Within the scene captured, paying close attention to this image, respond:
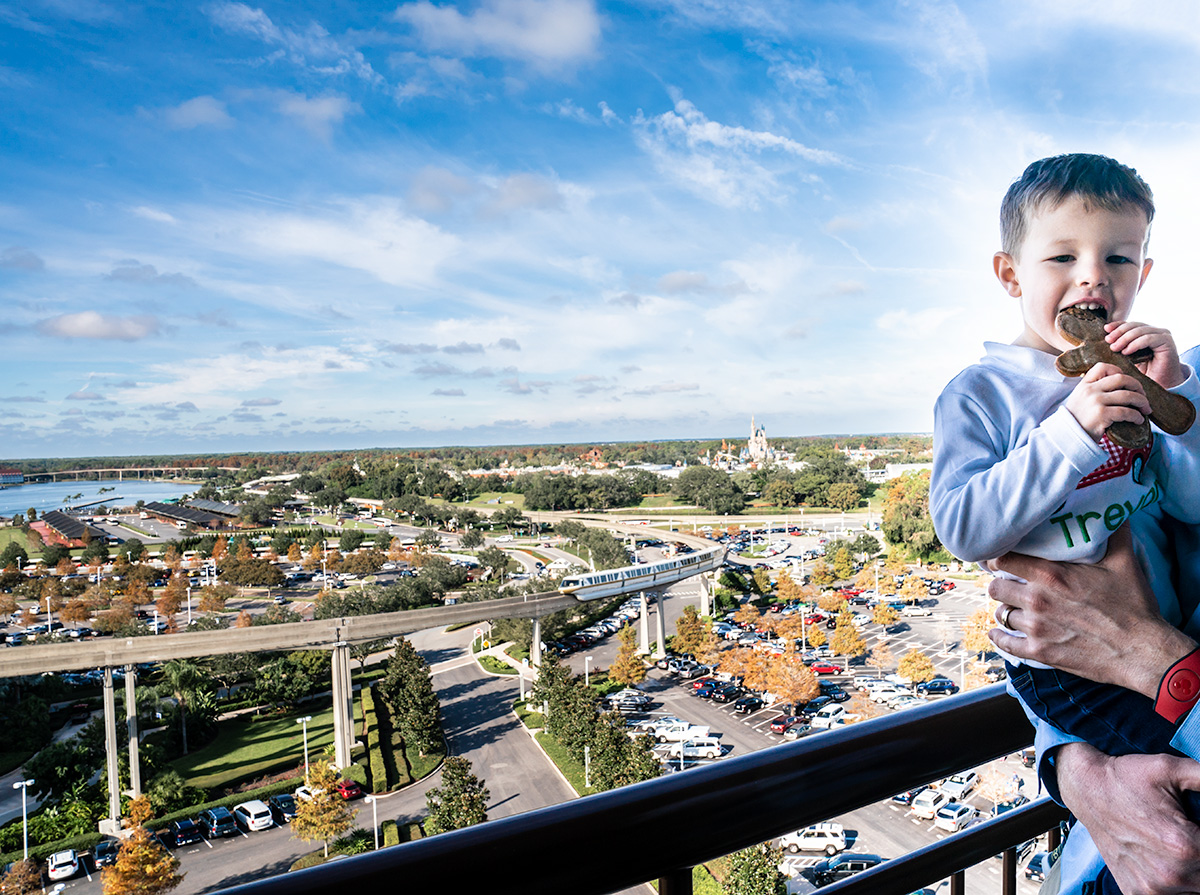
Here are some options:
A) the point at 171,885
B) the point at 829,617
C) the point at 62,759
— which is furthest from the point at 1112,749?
the point at 829,617

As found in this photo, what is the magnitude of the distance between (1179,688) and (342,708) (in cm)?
1172

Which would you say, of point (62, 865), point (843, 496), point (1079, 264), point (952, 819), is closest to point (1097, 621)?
point (1079, 264)

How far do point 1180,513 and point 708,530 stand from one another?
23.3m

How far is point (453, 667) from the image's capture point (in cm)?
1452

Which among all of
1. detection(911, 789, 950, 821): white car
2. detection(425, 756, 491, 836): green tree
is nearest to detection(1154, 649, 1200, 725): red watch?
detection(911, 789, 950, 821): white car

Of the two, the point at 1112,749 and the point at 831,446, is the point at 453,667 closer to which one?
the point at 1112,749

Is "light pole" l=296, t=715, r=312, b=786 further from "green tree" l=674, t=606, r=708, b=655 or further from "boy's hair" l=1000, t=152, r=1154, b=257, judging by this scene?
"boy's hair" l=1000, t=152, r=1154, b=257

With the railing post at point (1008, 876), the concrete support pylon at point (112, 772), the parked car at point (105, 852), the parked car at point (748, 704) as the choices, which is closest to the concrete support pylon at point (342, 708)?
the parked car at point (105, 852)

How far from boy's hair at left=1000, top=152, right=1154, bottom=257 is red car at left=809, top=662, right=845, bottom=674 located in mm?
11763

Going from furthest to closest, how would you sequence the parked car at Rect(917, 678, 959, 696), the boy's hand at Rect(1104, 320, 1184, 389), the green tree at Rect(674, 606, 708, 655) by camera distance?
1. the green tree at Rect(674, 606, 708, 655)
2. the parked car at Rect(917, 678, 959, 696)
3. the boy's hand at Rect(1104, 320, 1184, 389)

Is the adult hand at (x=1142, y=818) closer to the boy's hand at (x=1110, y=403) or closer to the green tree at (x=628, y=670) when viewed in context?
the boy's hand at (x=1110, y=403)

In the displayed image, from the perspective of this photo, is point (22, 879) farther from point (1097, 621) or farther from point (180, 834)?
point (1097, 621)

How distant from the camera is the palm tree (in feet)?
38.1

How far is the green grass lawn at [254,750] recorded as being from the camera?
10.2 meters
